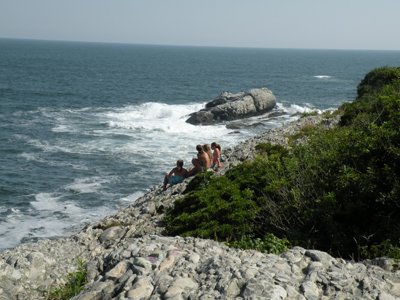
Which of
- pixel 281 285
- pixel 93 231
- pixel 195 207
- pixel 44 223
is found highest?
pixel 281 285

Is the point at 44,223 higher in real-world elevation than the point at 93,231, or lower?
lower

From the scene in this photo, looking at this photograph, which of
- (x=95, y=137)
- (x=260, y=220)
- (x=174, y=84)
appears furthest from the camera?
(x=174, y=84)

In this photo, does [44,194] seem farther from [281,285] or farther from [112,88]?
[112,88]

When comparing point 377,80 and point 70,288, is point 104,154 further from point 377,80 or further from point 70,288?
point 70,288

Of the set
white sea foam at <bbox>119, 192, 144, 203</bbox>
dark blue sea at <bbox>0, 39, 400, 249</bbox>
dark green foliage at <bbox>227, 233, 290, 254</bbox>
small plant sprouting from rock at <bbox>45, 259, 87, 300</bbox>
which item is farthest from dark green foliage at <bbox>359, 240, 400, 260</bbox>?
white sea foam at <bbox>119, 192, 144, 203</bbox>

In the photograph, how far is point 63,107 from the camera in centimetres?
5472

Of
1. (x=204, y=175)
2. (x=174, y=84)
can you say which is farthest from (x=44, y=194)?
(x=174, y=84)

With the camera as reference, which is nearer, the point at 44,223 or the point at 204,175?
the point at 204,175

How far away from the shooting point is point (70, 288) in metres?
8.26

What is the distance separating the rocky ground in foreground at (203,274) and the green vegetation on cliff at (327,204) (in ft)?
3.31

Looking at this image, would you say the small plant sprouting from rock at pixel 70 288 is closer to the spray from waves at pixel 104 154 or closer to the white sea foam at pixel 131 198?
the spray from waves at pixel 104 154

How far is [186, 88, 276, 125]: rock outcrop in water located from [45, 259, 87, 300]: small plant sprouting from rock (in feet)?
123

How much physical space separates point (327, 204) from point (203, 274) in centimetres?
386

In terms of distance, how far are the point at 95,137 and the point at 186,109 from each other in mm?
18547
